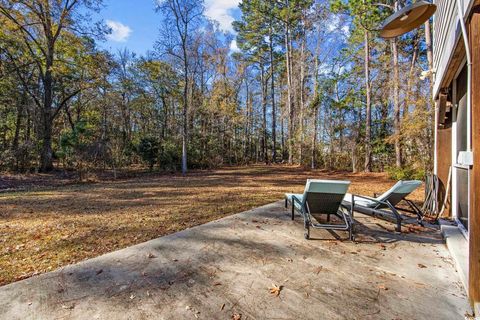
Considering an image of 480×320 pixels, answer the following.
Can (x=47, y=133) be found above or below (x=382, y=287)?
above

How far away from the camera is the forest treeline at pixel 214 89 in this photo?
1174 cm

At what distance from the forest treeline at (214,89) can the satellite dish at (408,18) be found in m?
7.17

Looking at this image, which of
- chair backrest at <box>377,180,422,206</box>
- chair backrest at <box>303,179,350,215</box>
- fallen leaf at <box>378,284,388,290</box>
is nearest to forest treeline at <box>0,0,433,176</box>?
chair backrest at <box>377,180,422,206</box>

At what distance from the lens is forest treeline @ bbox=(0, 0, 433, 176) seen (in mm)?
11742

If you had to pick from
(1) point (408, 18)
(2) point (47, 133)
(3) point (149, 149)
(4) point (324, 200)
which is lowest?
(4) point (324, 200)

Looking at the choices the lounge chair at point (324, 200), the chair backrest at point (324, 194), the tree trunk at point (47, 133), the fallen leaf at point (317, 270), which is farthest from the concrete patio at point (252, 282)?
the tree trunk at point (47, 133)

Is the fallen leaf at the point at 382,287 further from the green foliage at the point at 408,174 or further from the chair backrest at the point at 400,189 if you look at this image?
the green foliage at the point at 408,174

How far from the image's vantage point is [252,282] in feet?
7.45

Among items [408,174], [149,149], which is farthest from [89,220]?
[408,174]

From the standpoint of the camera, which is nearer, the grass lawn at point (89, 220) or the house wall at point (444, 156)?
the grass lawn at point (89, 220)

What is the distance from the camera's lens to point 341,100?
669 inches

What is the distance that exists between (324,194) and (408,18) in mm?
2111

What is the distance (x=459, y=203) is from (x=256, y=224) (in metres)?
3.08

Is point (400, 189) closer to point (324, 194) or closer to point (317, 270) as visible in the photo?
point (324, 194)
